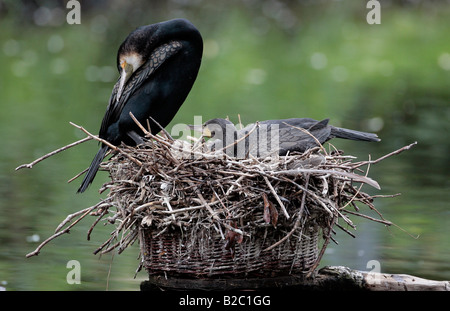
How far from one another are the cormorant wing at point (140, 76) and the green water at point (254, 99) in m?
1.00

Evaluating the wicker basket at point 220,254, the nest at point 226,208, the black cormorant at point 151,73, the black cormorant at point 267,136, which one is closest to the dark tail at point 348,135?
the black cormorant at point 267,136

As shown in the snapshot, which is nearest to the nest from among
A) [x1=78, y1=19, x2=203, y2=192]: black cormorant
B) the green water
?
[x1=78, y1=19, x2=203, y2=192]: black cormorant

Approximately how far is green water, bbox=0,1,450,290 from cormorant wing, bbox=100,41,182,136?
1001 millimetres

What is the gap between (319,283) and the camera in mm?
4184

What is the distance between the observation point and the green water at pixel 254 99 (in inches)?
239

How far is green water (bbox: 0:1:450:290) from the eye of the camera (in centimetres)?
606

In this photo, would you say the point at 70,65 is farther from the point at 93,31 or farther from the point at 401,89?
the point at 401,89

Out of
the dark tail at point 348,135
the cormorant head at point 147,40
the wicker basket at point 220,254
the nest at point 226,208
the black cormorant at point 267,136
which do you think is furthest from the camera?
the cormorant head at point 147,40

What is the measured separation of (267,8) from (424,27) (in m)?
4.48

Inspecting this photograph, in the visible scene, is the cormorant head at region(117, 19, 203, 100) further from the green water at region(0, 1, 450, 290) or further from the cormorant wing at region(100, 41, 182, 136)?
the green water at region(0, 1, 450, 290)

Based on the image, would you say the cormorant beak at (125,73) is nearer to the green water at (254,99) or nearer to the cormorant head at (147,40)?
the cormorant head at (147,40)

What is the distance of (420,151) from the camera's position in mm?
9375

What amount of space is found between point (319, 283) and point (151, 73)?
154 cm
